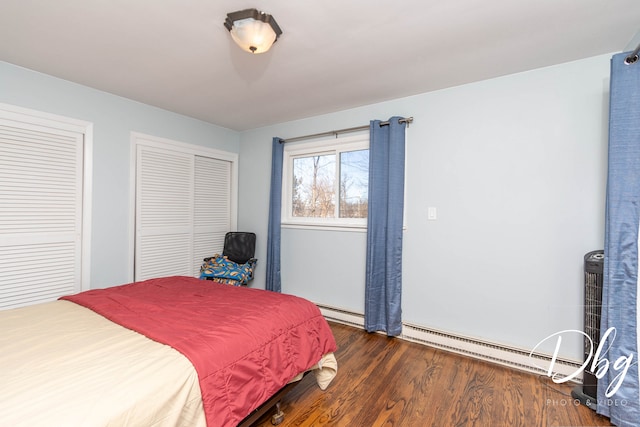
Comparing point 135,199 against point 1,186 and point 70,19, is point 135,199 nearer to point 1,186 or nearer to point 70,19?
point 1,186

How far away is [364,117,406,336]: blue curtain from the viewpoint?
9.32ft

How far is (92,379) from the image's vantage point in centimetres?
101

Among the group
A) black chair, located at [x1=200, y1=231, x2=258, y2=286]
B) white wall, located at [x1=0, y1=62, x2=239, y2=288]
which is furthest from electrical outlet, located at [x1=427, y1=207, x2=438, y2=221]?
white wall, located at [x1=0, y1=62, x2=239, y2=288]

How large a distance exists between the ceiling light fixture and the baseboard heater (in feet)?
8.85

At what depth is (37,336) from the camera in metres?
1.36

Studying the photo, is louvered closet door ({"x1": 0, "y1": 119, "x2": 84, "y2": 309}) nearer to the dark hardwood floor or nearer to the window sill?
the window sill

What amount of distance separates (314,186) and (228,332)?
2.46 meters

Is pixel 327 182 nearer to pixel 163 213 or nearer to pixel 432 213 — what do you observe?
pixel 432 213

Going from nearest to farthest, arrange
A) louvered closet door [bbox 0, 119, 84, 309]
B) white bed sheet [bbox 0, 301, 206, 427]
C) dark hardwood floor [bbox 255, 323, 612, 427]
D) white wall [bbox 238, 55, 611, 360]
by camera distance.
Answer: white bed sheet [bbox 0, 301, 206, 427] < dark hardwood floor [bbox 255, 323, 612, 427] < white wall [bbox 238, 55, 611, 360] < louvered closet door [bbox 0, 119, 84, 309]

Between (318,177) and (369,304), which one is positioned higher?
(318,177)

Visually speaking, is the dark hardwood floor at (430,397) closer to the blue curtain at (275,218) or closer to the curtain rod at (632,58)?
the blue curtain at (275,218)

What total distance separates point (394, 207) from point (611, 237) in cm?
152

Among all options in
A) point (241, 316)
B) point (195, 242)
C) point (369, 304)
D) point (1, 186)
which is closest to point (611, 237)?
point (369, 304)

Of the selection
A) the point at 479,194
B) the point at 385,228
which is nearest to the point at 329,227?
the point at 385,228
